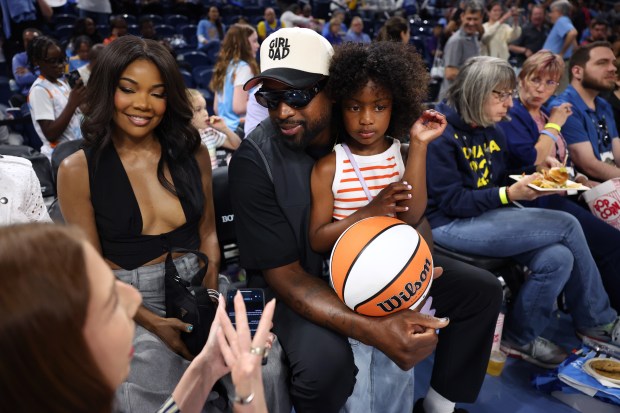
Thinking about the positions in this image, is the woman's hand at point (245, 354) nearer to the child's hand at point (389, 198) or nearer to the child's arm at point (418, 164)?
the child's hand at point (389, 198)

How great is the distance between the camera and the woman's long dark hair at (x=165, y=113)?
1.90 m

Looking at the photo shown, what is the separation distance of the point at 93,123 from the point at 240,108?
8.46 feet

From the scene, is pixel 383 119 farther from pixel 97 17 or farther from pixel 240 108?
pixel 97 17

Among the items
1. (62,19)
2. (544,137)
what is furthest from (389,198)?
(62,19)

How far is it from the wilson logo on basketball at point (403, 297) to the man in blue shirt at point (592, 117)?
2.26 meters

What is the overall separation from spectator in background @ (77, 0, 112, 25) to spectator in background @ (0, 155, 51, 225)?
7.54m

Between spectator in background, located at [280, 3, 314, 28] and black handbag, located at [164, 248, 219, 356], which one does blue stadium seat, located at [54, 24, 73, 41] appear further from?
black handbag, located at [164, 248, 219, 356]

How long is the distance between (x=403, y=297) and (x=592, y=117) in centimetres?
262

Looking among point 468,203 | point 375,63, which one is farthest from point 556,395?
point 375,63

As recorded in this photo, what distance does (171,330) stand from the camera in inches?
72.7

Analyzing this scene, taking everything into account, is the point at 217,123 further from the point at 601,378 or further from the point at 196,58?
the point at 196,58

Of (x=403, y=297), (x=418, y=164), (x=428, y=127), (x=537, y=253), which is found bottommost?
(x=537, y=253)

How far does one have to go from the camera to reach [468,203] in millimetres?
2580

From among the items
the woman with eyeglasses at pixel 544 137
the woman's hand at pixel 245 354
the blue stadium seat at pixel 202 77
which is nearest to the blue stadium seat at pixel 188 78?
the blue stadium seat at pixel 202 77
